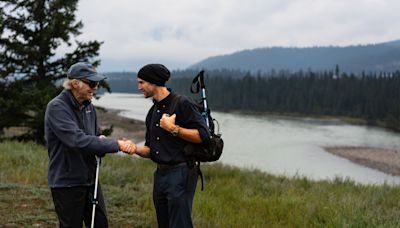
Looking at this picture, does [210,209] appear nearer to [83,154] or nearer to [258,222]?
[258,222]

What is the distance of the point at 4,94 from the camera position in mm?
14641

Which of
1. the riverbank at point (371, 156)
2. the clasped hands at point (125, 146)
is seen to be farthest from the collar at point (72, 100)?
the riverbank at point (371, 156)

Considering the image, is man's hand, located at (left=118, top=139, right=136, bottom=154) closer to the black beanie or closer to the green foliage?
the black beanie

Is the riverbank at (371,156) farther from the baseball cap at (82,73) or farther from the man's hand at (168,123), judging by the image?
the man's hand at (168,123)

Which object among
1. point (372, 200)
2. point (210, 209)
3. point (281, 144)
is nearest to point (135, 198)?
point (210, 209)

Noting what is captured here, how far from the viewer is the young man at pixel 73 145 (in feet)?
11.6

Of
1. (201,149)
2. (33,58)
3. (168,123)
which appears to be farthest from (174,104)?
(33,58)

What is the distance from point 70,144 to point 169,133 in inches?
35.9

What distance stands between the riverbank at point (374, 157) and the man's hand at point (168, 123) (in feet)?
95.3

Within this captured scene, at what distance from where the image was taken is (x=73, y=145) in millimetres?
3488

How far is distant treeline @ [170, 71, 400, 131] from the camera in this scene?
83.6m

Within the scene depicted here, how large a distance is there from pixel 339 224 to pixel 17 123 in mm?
12825

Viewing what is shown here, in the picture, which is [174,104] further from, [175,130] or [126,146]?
[126,146]

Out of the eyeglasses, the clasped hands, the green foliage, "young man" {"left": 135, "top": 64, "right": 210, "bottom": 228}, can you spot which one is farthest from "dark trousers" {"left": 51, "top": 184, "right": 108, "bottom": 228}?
the green foliage
